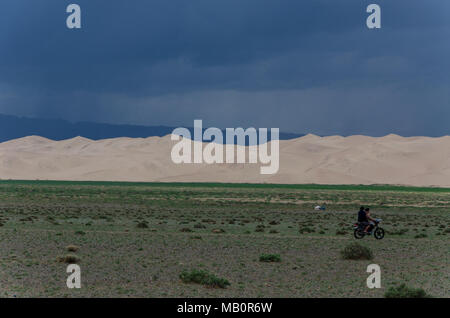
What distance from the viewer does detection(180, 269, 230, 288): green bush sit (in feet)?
55.4

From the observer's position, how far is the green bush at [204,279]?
1689 cm

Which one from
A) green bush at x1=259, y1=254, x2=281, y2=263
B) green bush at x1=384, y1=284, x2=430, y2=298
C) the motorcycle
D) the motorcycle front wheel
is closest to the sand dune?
the motorcycle front wheel

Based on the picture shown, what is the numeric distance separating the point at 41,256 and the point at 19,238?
6.67m

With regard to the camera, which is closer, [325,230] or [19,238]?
[19,238]

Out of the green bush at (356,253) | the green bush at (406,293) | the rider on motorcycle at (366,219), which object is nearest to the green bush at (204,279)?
the green bush at (406,293)

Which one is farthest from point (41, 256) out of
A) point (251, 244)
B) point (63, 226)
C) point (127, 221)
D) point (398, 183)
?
point (398, 183)

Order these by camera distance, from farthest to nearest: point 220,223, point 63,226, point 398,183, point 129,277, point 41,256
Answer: point 398,183 < point 220,223 < point 63,226 < point 41,256 < point 129,277

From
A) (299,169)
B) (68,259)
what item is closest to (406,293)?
(68,259)

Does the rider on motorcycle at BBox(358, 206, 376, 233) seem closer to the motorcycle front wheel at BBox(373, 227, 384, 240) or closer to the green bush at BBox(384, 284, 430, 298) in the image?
the motorcycle front wheel at BBox(373, 227, 384, 240)

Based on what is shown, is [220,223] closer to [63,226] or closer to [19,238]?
[63,226]

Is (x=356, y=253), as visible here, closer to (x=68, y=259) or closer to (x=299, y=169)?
(x=68, y=259)

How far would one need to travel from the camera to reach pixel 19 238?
28.5 m

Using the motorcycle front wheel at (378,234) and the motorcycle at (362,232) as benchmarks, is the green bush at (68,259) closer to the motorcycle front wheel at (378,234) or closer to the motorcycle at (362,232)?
the motorcycle at (362,232)

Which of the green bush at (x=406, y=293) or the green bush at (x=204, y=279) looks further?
the green bush at (x=204, y=279)
